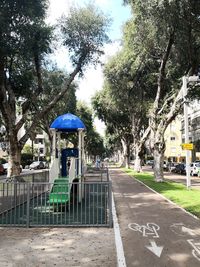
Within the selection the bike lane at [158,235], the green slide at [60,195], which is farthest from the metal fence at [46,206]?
the bike lane at [158,235]

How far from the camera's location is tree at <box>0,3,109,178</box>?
22.2 meters

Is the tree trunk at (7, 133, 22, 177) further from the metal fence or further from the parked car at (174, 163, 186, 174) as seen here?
the parked car at (174, 163, 186, 174)

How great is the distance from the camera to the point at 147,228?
11.4 m

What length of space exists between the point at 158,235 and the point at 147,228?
1.00 metres

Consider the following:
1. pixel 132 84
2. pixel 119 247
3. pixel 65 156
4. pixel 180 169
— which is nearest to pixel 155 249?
pixel 119 247

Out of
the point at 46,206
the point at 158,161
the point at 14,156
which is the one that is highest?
the point at 14,156

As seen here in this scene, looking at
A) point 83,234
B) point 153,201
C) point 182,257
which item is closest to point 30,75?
point 153,201

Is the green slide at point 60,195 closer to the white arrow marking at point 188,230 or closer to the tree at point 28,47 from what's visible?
the white arrow marking at point 188,230

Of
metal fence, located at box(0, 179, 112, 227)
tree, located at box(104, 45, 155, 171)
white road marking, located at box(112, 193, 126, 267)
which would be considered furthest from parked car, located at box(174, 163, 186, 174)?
white road marking, located at box(112, 193, 126, 267)

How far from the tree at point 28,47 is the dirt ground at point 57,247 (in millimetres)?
13474

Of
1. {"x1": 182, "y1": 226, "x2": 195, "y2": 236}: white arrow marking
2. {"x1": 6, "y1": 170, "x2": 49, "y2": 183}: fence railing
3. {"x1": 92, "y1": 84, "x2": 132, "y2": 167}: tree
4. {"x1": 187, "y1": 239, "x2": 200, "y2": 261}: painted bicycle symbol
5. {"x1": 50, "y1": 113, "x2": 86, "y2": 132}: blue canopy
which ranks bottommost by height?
{"x1": 187, "y1": 239, "x2": 200, "y2": 261}: painted bicycle symbol

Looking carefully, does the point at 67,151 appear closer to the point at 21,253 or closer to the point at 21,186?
the point at 21,186

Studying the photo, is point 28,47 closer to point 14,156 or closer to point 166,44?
point 14,156

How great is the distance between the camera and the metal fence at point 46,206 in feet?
38.7
